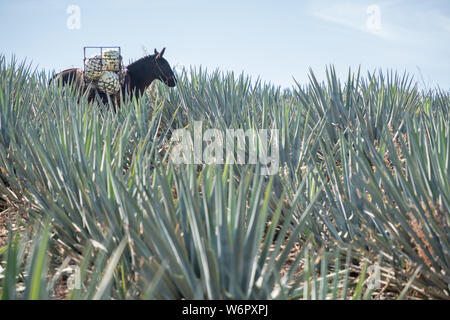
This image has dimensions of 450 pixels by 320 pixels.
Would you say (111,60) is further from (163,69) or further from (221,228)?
(221,228)

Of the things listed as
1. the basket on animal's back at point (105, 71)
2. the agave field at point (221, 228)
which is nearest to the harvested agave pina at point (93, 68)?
the basket on animal's back at point (105, 71)

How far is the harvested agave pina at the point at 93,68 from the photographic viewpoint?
4354 millimetres

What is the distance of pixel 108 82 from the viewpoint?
4.33 metres

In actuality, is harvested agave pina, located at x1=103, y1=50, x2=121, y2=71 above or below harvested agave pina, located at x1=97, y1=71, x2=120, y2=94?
above

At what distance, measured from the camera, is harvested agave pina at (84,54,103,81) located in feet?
14.3

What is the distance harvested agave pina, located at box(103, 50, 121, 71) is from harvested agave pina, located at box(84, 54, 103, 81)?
0.19ft

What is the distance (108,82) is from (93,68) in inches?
7.4

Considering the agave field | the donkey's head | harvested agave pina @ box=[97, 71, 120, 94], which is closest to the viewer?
the agave field

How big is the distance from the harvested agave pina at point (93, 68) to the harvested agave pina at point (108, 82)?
63mm

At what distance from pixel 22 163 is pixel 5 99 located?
29.0 inches

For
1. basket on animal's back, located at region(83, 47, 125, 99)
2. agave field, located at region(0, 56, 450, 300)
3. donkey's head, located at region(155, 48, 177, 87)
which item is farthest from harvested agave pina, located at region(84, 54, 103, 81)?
agave field, located at region(0, 56, 450, 300)

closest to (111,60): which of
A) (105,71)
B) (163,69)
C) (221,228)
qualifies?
(105,71)

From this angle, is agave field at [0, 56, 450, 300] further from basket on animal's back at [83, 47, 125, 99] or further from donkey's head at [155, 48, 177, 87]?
donkey's head at [155, 48, 177, 87]

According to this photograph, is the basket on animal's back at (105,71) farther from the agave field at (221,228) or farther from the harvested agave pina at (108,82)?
the agave field at (221,228)
